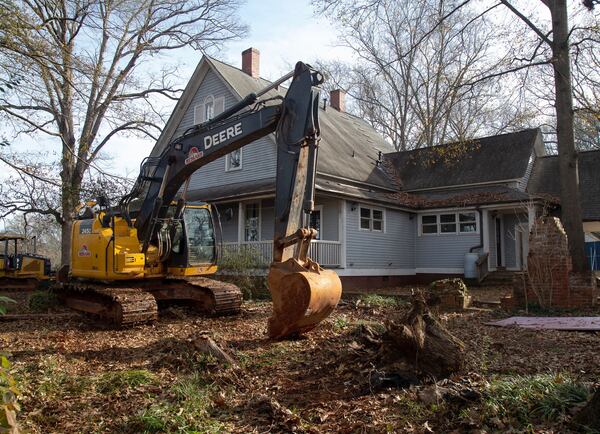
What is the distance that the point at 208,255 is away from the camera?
11141 millimetres

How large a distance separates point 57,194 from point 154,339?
16.2 metres

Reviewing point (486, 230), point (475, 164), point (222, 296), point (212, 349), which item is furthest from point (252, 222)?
point (212, 349)

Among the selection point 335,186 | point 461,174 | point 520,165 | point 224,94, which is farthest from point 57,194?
point 520,165

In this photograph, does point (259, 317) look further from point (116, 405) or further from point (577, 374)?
point (577, 374)

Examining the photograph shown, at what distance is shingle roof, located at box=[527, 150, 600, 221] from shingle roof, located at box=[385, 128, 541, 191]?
1.33 meters

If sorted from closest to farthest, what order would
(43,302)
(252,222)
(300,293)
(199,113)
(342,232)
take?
(300,293)
(43,302)
(342,232)
(252,222)
(199,113)

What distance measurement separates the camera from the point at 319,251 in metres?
17.4

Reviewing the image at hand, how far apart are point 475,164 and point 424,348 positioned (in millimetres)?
18110

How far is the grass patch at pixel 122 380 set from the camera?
17.6 ft

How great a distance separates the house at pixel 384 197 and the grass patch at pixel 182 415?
11923mm

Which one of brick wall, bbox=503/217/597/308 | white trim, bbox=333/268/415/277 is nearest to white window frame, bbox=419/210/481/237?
white trim, bbox=333/268/415/277

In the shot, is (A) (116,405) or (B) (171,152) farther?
(B) (171,152)

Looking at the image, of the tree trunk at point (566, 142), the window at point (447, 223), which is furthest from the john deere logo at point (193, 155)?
the window at point (447, 223)

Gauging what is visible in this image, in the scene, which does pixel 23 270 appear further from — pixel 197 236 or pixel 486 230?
pixel 486 230
